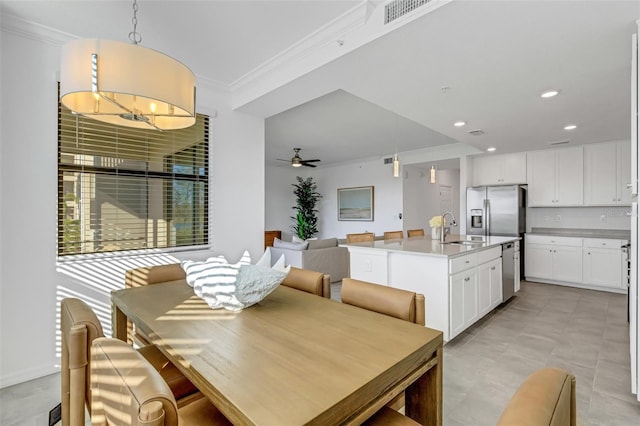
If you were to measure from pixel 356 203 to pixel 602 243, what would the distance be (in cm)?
489

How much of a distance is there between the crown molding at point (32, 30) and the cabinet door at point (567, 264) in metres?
6.91

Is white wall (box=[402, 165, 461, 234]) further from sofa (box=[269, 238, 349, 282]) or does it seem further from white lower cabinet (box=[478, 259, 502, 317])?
white lower cabinet (box=[478, 259, 502, 317])

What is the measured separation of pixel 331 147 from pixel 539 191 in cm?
397

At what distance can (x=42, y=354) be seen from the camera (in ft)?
7.64

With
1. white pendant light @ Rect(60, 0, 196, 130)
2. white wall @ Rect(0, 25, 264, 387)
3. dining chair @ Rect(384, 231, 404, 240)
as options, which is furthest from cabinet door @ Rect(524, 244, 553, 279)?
Answer: white wall @ Rect(0, 25, 264, 387)

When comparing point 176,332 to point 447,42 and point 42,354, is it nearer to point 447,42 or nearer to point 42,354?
point 42,354

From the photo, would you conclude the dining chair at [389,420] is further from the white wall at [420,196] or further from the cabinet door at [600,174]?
the white wall at [420,196]

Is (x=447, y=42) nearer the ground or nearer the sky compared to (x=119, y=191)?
nearer the sky

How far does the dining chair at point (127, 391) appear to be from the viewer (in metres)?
0.58

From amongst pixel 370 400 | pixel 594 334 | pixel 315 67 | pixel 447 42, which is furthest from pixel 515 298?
pixel 370 400

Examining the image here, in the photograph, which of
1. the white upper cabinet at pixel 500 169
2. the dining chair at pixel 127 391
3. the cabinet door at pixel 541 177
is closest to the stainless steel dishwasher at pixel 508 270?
the cabinet door at pixel 541 177

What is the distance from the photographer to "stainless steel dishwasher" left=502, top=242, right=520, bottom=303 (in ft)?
12.5

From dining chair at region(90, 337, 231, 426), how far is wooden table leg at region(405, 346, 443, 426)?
34.2 inches

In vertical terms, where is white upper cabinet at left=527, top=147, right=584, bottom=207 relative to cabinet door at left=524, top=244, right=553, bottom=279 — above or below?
above
